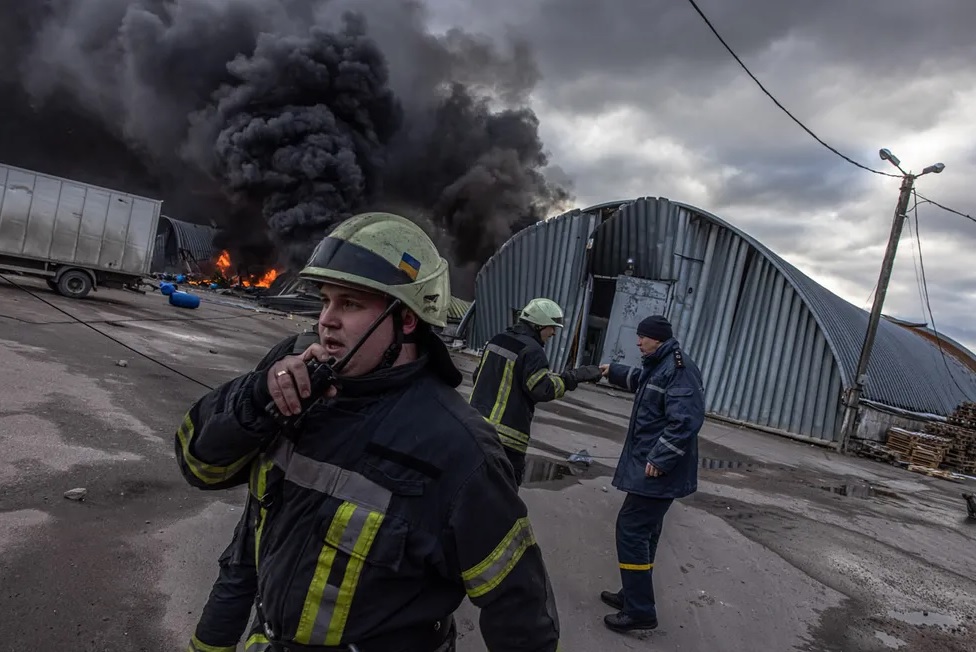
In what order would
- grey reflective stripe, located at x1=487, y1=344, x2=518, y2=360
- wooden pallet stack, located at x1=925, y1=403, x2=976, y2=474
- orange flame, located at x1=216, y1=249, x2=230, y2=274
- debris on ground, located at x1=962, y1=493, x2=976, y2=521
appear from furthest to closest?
1. orange flame, located at x1=216, y1=249, x2=230, y2=274
2. wooden pallet stack, located at x1=925, y1=403, x2=976, y2=474
3. debris on ground, located at x1=962, y1=493, x2=976, y2=521
4. grey reflective stripe, located at x1=487, y1=344, x2=518, y2=360

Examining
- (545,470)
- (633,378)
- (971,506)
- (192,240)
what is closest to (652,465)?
(633,378)

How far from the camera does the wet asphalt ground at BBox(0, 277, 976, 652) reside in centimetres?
276

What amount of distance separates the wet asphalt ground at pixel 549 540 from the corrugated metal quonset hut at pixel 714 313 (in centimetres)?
442

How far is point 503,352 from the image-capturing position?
4020 millimetres

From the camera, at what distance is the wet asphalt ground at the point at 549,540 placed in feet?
9.07

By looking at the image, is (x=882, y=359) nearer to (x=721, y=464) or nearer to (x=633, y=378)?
(x=721, y=464)

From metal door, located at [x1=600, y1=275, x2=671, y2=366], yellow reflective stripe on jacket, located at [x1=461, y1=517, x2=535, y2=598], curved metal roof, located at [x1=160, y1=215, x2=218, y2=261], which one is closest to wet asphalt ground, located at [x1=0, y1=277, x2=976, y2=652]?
yellow reflective stripe on jacket, located at [x1=461, y1=517, x2=535, y2=598]

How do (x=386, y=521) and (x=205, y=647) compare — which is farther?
(x=205, y=647)

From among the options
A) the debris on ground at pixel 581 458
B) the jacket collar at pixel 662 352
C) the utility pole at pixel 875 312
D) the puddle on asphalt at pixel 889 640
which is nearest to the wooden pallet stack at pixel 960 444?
the utility pole at pixel 875 312

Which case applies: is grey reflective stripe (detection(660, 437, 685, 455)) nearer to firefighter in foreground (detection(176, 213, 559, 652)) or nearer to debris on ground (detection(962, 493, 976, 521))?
firefighter in foreground (detection(176, 213, 559, 652))

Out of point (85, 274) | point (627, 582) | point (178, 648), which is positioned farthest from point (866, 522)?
point (85, 274)

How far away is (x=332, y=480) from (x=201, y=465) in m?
0.43

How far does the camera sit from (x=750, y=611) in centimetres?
372

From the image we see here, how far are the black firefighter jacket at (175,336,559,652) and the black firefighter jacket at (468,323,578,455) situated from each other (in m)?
2.53
